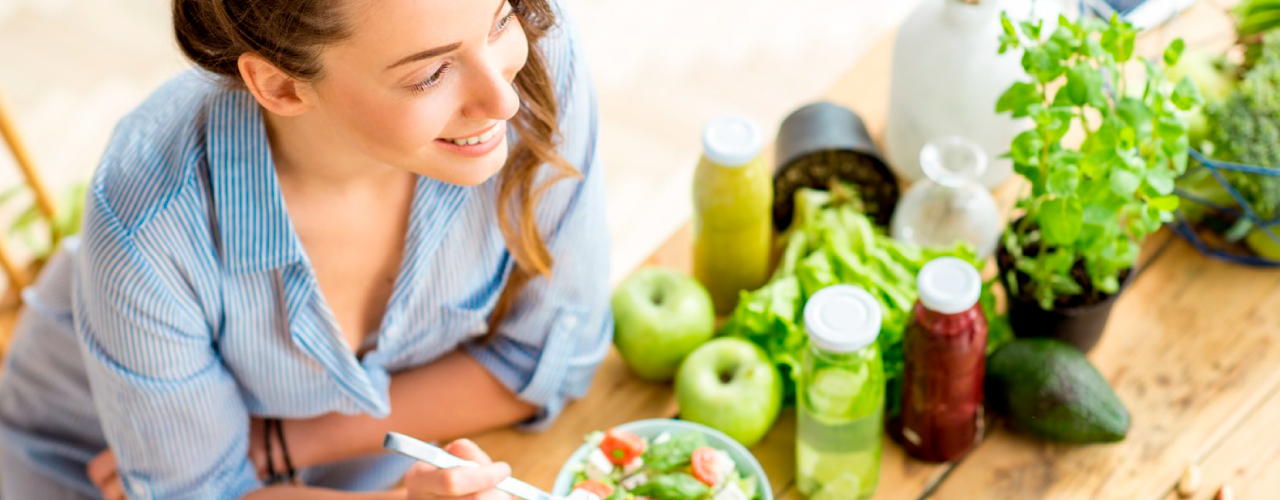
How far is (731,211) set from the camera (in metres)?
1.30

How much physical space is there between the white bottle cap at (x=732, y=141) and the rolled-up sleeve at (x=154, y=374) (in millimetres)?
542

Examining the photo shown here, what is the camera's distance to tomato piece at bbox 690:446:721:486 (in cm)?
113

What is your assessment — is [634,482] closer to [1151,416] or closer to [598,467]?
[598,467]

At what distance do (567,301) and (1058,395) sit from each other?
0.52 meters

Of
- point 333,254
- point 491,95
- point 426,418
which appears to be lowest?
point 426,418

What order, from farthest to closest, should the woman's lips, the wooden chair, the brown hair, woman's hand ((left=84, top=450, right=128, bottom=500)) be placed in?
the wooden chair, woman's hand ((left=84, top=450, right=128, bottom=500)), the woman's lips, the brown hair

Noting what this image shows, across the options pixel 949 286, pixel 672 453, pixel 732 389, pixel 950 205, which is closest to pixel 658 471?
pixel 672 453

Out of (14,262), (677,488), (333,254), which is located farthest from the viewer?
(14,262)

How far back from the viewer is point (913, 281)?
1.25 metres

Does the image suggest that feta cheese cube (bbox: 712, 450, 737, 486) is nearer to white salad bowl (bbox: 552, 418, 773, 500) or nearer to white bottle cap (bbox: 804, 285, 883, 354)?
white salad bowl (bbox: 552, 418, 773, 500)

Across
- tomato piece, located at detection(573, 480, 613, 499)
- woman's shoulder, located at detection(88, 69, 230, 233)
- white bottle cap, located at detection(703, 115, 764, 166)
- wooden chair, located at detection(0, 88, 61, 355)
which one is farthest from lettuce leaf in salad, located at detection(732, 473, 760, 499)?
wooden chair, located at detection(0, 88, 61, 355)

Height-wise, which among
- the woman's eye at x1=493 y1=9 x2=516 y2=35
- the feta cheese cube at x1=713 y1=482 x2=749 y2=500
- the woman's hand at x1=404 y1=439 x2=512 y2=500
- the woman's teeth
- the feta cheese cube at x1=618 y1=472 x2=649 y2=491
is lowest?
the feta cheese cube at x1=618 y1=472 x2=649 y2=491

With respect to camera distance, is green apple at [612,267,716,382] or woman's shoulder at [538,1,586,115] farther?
green apple at [612,267,716,382]

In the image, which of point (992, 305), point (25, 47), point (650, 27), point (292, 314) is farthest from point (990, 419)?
point (25, 47)
